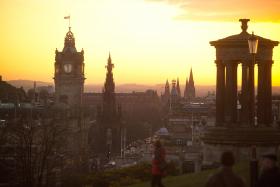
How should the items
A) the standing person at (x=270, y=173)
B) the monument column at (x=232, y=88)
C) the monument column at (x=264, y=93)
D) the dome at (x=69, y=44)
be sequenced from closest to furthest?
the standing person at (x=270, y=173) < the monument column at (x=232, y=88) < the monument column at (x=264, y=93) < the dome at (x=69, y=44)

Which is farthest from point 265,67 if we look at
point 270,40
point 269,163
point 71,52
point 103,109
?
point 103,109

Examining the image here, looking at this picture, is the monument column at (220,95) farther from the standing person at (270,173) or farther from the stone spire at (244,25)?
the standing person at (270,173)

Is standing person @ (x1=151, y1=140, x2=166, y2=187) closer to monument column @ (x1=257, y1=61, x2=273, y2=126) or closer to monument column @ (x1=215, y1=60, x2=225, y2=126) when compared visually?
monument column @ (x1=215, y1=60, x2=225, y2=126)

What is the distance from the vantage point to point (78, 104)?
12631 cm

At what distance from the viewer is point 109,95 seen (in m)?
142

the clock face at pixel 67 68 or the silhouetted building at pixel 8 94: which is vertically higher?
the clock face at pixel 67 68

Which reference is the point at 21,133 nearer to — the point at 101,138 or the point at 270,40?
the point at 270,40

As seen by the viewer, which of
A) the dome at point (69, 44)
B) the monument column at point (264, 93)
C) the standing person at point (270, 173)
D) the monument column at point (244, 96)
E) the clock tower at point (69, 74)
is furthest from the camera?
the dome at point (69, 44)

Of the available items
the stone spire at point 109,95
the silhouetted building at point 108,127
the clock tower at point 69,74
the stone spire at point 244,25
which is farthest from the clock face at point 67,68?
the stone spire at point 244,25

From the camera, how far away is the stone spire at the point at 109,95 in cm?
13780

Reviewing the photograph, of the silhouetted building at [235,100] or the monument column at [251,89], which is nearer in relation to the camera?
the monument column at [251,89]

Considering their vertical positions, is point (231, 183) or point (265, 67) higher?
point (265, 67)

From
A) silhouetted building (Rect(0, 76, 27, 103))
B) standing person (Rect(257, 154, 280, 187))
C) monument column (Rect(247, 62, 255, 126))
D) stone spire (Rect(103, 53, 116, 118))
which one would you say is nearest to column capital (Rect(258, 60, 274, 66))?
monument column (Rect(247, 62, 255, 126))

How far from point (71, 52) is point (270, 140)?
99211 mm
